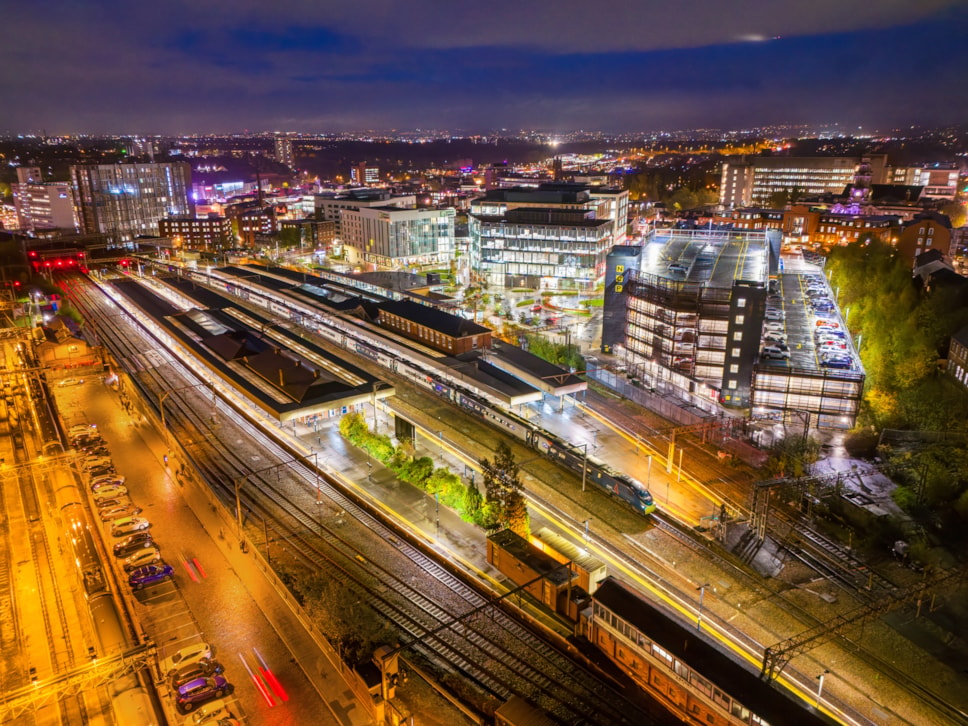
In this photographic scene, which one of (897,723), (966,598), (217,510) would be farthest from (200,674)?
(966,598)

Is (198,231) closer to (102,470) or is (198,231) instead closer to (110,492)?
(102,470)

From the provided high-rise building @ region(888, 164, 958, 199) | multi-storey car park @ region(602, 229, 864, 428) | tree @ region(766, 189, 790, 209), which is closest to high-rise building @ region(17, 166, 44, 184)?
multi-storey car park @ region(602, 229, 864, 428)

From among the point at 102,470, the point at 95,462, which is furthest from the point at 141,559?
the point at 95,462

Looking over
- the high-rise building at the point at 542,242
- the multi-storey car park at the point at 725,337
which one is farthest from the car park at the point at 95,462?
the high-rise building at the point at 542,242

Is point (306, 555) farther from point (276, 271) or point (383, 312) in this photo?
point (276, 271)

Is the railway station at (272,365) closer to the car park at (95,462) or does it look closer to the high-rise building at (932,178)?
the car park at (95,462)

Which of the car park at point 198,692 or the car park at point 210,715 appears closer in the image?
the car park at point 210,715
